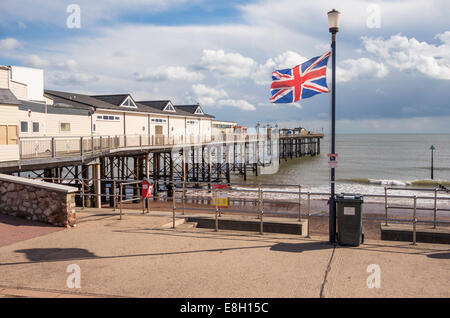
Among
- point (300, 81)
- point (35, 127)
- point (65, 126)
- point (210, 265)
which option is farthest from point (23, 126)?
point (210, 265)

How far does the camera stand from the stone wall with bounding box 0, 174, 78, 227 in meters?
10.1

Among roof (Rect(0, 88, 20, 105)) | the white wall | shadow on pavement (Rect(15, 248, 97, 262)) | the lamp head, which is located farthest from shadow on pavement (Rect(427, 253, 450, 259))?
the white wall

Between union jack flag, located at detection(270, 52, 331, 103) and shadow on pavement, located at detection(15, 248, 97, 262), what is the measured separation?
584 cm

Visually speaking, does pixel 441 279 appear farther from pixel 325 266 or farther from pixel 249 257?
pixel 249 257

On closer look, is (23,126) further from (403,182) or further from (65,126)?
(403,182)

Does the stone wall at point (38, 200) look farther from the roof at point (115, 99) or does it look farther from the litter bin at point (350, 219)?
the roof at point (115, 99)

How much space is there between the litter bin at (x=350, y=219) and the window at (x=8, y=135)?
12648 mm

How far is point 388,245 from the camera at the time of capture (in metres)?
8.62

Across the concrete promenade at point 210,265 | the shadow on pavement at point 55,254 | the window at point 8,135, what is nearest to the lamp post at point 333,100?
the concrete promenade at point 210,265

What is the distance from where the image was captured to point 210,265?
7.20m

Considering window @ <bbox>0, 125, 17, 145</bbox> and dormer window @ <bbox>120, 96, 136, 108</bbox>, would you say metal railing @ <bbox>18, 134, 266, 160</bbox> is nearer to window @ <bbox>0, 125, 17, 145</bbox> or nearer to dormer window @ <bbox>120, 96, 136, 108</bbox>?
window @ <bbox>0, 125, 17, 145</bbox>

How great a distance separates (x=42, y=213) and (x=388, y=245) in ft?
27.7

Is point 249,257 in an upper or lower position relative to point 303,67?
lower
